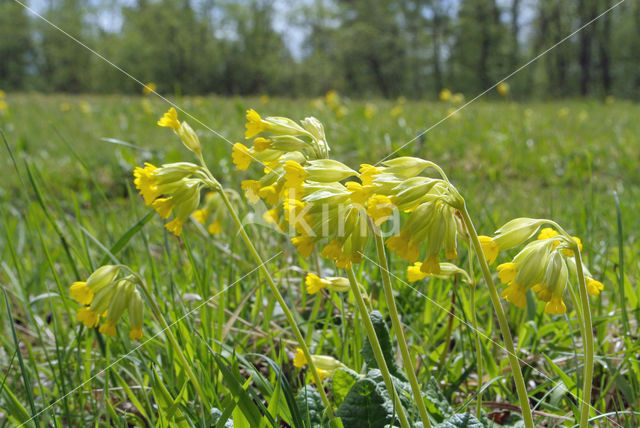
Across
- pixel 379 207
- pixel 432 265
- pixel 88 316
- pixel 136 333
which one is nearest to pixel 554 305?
pixel 432 265

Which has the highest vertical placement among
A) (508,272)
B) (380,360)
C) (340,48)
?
(340,48)

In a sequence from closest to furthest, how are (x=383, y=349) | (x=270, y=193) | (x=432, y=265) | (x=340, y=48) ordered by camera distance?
(x=432, y=265)
(x=270, y=193)
(x=383, y=349)
(x=340, y=48)

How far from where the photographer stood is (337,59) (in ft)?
139

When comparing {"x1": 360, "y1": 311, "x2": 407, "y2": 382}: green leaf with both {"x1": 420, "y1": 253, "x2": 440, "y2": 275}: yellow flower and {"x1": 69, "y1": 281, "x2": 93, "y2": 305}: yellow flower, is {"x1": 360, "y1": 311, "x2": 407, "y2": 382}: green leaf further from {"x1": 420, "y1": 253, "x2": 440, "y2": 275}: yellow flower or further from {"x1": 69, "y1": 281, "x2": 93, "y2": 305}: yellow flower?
{"x1": 69, "y1": 281, "x2": 93, "y2": 305}: yellow flower

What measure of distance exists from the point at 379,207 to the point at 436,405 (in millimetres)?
567

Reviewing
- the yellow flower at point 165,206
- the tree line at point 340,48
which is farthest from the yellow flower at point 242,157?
the tree line at point 340,48

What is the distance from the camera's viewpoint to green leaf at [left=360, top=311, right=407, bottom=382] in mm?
1208

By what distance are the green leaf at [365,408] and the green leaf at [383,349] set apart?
151mm

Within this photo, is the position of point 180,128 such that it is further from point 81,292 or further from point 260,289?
point 260,289

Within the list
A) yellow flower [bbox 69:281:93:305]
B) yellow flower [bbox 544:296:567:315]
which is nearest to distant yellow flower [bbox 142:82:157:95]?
yellow flower [bbox 69:281:93:305]

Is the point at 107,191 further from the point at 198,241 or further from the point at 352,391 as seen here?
the point at 352,391

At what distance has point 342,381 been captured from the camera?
3.84 ft

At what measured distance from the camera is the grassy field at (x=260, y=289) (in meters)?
1.25

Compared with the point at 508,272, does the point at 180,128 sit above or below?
above
